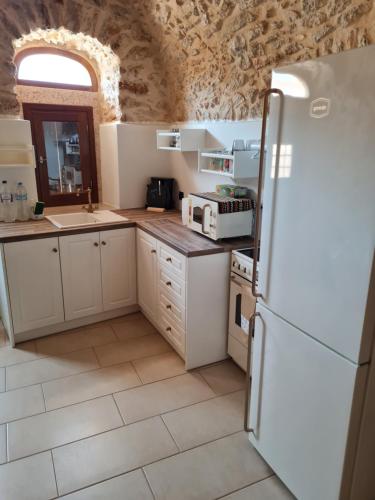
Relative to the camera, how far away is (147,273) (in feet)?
10.8

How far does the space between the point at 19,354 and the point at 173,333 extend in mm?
1260

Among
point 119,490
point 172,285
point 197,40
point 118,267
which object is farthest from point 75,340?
point 197,40

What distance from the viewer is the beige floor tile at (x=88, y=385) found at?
97.7 inches

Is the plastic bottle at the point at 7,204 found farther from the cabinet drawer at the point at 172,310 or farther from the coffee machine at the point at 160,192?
the cabinet drawer at the point at 172,310

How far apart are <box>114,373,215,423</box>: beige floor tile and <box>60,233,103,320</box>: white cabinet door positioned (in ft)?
3.49

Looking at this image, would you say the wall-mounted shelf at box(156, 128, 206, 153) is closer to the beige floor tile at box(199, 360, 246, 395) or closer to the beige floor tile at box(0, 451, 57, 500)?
the beige floor tile at box(199, 360, 246, 395)

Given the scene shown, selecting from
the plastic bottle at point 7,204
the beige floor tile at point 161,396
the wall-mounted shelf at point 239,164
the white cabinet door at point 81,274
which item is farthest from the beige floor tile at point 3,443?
the wall-mounted shelf at point 239,164

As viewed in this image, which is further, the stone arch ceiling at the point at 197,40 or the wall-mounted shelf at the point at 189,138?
the wall-mounted shelf at the point at 189,138

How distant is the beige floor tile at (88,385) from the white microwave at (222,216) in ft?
3.96

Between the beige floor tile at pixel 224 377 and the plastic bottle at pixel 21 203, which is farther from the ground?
the plastic bottle at pixel 21 203

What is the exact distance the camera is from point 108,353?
9.87 feet

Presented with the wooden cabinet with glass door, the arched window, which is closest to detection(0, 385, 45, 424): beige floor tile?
the wooden cabinet with glass door

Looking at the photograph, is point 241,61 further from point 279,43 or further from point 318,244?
point 318,244

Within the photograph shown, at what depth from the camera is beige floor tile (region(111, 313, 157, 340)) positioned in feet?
10.9
